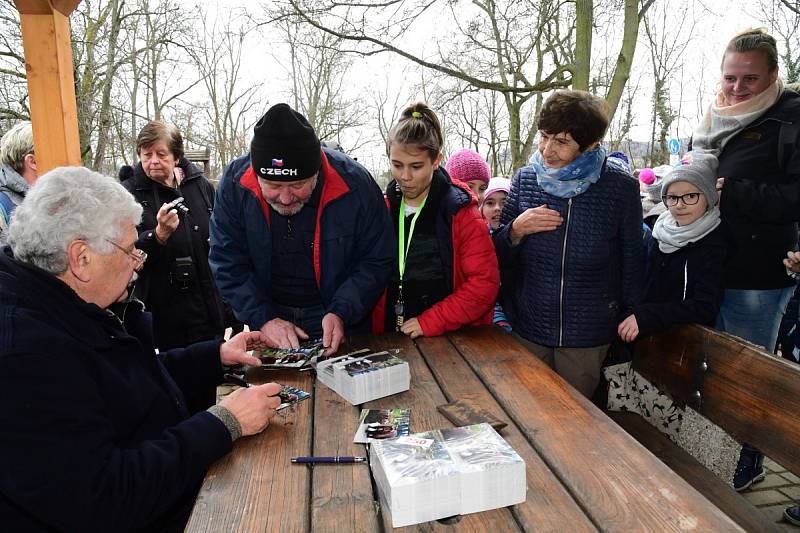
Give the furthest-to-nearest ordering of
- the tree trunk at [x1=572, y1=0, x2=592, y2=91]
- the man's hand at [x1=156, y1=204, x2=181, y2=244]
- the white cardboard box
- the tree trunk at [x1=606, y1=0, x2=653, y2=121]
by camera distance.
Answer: the tree trunk at [x1=572, y1=0, x2=592, y2=91] < the tree trunk at [x1=606, y1=0, x2=653, y2=121] < the man's hand at [x1=156, y1=204, x2=181, y2=244] < the white cardboard box

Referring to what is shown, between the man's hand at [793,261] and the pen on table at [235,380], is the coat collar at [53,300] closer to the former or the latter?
the pen on table at [235,380]

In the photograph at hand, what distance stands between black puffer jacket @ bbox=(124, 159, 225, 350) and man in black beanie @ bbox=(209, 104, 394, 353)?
1029mm

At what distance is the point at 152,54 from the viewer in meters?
18.3

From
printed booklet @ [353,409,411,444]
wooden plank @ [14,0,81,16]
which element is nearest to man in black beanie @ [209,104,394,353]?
printed booklet @ [353,409,411,444]

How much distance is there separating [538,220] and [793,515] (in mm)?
1838

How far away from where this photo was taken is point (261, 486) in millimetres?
1375

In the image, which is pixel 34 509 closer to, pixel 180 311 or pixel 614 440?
pixel 614 440

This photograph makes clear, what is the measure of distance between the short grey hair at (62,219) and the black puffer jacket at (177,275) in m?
1.90

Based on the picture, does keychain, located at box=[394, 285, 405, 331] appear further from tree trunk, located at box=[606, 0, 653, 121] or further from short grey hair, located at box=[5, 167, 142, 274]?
tree trunk, located at box=[606, 0, 653, 121]

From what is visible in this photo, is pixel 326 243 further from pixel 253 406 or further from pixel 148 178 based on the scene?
pixel 148 178

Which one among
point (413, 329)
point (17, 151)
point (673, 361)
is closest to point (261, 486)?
point (413, 329)

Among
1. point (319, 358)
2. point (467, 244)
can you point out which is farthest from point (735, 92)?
point (319, 358)

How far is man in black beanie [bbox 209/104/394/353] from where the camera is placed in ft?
7.66

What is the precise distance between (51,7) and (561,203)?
2714 mm
